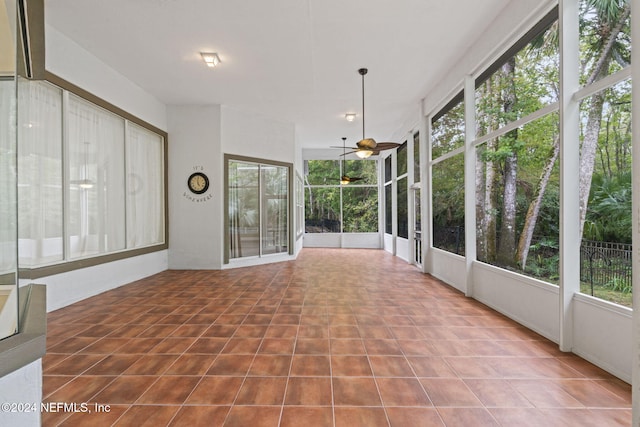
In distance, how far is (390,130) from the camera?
9.21m

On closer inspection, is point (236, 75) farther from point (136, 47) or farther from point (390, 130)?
point (390, 130)

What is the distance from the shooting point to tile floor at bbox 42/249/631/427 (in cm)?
198

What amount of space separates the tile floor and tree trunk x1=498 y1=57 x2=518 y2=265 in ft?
2.79

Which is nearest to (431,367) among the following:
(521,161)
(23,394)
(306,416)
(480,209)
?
(306,416)

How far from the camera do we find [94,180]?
4.86m

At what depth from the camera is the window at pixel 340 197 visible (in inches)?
477

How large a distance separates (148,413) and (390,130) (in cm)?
876

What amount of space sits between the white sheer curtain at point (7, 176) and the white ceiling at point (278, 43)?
3128 mm

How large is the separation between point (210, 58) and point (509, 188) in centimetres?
471

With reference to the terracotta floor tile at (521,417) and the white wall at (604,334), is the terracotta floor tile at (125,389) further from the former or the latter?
the white wall at (604,334)

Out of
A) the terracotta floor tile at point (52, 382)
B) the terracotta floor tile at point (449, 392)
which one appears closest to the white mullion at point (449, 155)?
the terracotta floor tile at point (449, 392)

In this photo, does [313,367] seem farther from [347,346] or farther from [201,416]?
[201,416]

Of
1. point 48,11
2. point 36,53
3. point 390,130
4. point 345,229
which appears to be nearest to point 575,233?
point 36,53

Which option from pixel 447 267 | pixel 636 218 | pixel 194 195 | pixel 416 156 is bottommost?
pixel 447 267
